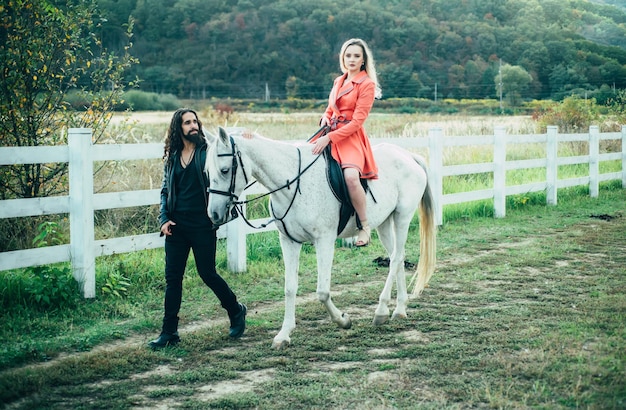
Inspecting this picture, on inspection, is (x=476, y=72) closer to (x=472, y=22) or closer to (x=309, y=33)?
(x=472, y=22)

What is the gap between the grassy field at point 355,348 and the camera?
3.85m

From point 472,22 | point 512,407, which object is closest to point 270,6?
point 472,22

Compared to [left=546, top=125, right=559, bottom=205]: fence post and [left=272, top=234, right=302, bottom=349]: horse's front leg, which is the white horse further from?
[left=546, top=125, right=559, bottom=205]: fence post

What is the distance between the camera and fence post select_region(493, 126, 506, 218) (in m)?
12.1

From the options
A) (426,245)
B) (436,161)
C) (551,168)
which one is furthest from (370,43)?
(426,245)

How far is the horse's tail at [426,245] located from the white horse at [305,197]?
0.37 metres

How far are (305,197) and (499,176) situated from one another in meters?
7.99

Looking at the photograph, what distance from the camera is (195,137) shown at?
5043 mm

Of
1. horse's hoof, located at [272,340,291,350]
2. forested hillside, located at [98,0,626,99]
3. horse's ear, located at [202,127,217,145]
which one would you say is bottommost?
horse's hoof, located at [272,340,291,350]

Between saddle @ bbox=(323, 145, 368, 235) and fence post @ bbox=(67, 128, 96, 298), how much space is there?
251 centimetres

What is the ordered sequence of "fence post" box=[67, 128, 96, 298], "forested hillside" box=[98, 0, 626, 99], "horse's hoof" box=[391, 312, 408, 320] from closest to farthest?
"horse's hoof" box=[391, 312, 408, 320], "fence post" box=[67, 128, 96, 298], "forested hillside" box=[98, 0, 626, 99]

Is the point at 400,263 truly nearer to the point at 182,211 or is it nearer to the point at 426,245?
the point at 426,245

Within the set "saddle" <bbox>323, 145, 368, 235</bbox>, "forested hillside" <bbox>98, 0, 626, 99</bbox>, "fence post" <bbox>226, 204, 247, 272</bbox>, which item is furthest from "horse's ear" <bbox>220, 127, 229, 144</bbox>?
"forested hillside" <bbox>98, 0, 626, 99</bbox>

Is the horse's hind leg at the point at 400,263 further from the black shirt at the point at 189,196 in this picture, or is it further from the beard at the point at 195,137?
the beard at the point at 195,137
